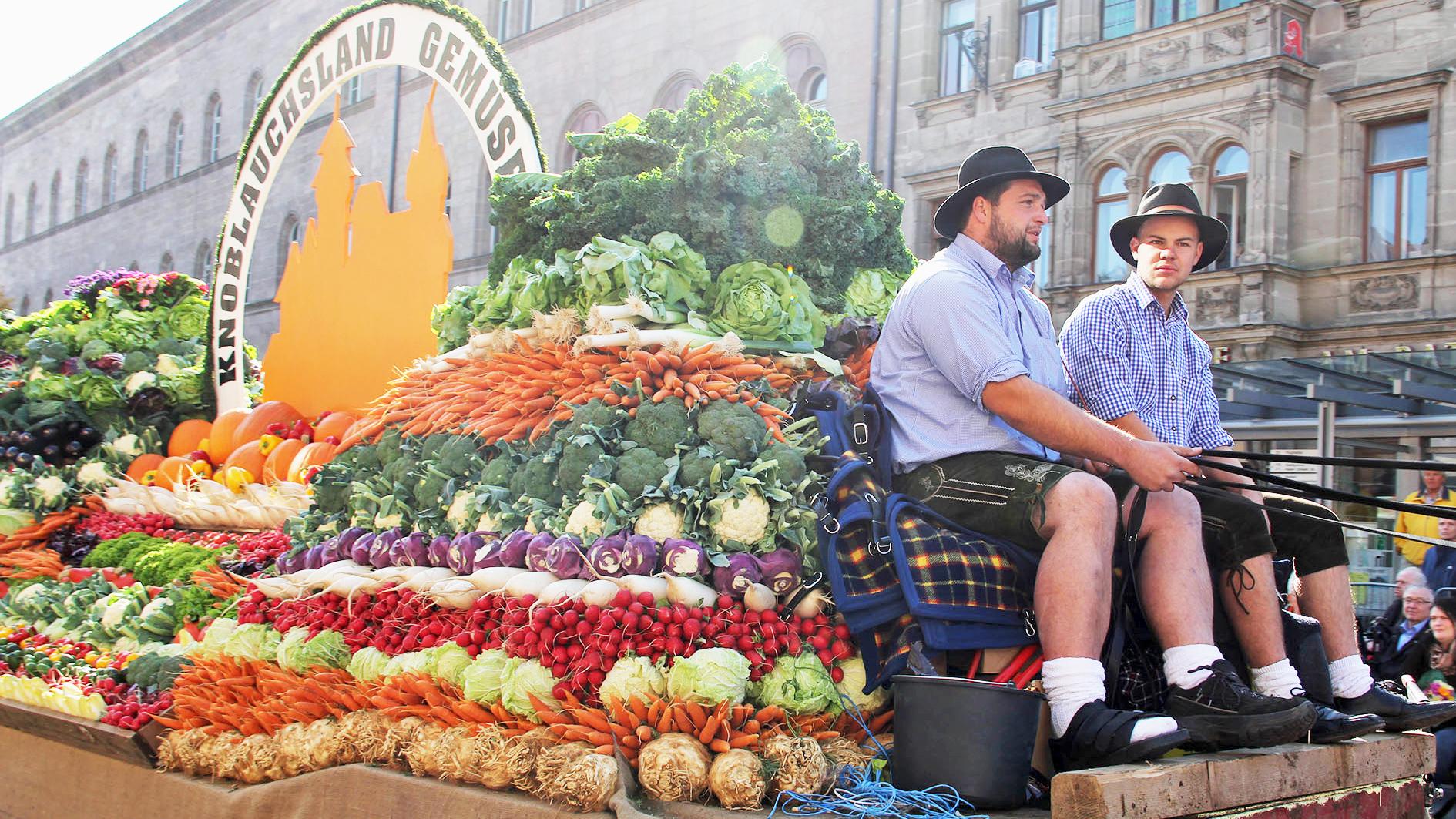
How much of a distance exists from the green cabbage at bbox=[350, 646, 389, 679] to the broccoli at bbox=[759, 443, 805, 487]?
1465 millimetres

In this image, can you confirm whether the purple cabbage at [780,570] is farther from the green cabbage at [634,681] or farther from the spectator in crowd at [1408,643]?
the spectator in crowd at [1408,643]

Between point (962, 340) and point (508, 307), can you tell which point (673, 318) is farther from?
point (962, 340)

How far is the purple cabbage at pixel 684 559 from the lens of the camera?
385cm

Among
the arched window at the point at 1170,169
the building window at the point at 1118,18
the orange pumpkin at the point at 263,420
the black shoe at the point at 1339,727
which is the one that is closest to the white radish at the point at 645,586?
the black shoe at the point at 1339,727

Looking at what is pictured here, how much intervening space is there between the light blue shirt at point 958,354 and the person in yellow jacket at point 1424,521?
6125 mm

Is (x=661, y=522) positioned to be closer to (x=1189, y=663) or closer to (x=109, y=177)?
(x=1189, y=663)

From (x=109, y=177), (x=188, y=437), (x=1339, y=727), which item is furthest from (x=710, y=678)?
(x=109, y=177)

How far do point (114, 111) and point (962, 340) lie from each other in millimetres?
46648

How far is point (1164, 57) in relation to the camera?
1781cm

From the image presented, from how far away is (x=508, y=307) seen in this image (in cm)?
525

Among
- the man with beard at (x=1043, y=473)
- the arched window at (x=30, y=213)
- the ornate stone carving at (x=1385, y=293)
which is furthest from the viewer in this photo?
the arched window at (x=30, y=213)

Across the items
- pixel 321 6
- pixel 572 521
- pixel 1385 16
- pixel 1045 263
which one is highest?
pixel 321 6

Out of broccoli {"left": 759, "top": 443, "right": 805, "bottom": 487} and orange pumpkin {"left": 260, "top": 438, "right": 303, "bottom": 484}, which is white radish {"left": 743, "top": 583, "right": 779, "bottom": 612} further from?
orange pumpkin {"left": 260, "top": 438, "right": 303, "bottom": 484}

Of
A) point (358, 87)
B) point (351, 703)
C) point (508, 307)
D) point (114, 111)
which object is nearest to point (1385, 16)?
point (508, 307)
